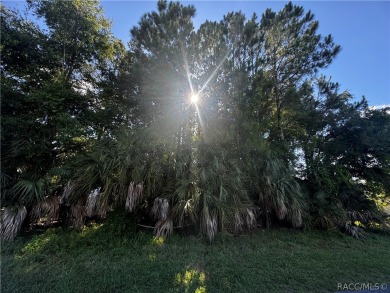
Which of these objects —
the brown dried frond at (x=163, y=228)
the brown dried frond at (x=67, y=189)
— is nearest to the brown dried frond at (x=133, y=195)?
the brown dried frond at (x=163, y=228)

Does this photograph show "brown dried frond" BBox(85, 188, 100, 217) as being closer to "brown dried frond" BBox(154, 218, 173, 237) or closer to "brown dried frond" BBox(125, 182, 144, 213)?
"brown dried frond" BBox(125, 182, 144, 213)

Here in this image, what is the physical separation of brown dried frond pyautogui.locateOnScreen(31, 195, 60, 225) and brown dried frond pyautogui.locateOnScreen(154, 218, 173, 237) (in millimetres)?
2865

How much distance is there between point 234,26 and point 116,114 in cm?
669

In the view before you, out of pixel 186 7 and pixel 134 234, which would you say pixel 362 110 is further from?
pixel 134 234

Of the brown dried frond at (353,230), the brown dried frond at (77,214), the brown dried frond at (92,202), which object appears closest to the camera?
the brown dried frond at (92,202)

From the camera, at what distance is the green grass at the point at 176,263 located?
3.25 metres

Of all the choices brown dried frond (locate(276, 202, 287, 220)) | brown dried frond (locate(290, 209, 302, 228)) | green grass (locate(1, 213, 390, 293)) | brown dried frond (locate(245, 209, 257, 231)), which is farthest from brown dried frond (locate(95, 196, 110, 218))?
brown dried frond (locate(290, 209, 302, 228))

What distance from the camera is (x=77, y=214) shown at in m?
5.23

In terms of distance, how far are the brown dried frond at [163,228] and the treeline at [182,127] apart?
27 millimetres

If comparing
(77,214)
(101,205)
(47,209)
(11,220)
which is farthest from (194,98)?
(11,220)

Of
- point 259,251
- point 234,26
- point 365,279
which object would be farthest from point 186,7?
point 365,279

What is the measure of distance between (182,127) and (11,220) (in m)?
A: 5.68

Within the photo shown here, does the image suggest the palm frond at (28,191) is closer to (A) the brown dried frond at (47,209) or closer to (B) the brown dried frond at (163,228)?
(A) the brown dried frond at (47,209)

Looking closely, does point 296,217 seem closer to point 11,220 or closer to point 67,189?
point 67,189
